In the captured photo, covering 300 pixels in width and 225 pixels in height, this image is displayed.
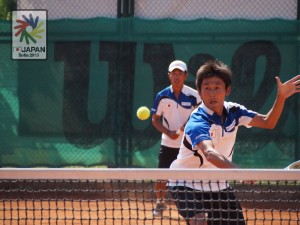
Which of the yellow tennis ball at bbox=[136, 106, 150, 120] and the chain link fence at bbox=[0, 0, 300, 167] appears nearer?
the yellow tennis ball at bbox=[136, 106, 150, 120]

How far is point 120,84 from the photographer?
9.09 m

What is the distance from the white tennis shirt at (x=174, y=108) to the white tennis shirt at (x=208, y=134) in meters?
3.25

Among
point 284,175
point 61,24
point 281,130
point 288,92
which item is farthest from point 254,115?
point 61,24

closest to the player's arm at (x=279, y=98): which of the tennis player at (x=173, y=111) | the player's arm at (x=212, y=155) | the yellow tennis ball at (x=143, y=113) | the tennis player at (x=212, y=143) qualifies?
the tennis player at (x=212, y=143)

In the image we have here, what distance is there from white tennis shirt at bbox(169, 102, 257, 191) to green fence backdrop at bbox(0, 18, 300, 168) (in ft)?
15.0

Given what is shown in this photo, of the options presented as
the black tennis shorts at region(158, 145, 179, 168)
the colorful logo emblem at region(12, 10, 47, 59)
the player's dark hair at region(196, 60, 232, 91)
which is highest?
the colorful logo emblem at region(12, 10, 47, 59)

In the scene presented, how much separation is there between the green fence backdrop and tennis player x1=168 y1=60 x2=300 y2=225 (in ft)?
14.9

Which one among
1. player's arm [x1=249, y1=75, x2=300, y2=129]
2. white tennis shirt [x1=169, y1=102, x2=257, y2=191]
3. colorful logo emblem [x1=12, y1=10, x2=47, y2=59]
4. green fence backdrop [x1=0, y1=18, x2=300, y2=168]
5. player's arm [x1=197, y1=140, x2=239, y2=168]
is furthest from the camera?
colorful logo emblem [x1=12, y1=10, x2=47, y2=59]

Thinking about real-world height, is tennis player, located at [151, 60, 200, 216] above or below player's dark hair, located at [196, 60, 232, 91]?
below

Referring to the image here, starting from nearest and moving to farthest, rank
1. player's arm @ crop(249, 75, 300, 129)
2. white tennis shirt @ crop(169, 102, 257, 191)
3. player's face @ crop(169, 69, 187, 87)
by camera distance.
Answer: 1. white tennis shirt @ crop(169, 102, 257, 191)
2. player's arm @ crop(249, 75, 300, 129)
3. player's face @ crop(169, 69, 187, 87)

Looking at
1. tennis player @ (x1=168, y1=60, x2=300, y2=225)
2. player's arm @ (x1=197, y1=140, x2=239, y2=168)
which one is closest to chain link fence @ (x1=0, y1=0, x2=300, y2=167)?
tennis player @ (x1=168, y1=60, x2=300, y2=225)

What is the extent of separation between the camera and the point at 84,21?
913 cm

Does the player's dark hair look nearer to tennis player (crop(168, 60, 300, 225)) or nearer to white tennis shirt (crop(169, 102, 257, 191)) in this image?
tennis player (crop(168, 60, 300, 225))

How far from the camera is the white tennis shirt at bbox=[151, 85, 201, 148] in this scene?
766 cm
